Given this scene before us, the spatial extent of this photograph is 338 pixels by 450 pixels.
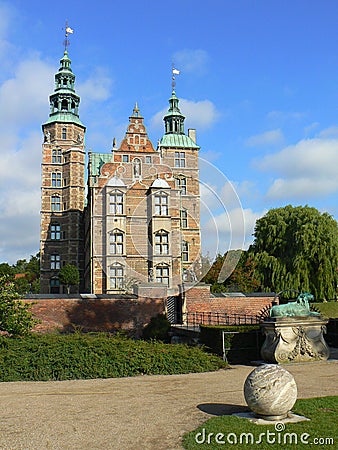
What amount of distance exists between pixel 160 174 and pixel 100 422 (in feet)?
77.5

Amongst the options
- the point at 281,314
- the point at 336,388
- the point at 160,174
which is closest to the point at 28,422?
the point at 336,388

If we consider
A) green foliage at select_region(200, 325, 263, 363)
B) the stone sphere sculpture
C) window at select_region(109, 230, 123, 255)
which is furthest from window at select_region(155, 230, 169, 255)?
the stone sphere sculpture

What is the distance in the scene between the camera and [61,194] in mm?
40562

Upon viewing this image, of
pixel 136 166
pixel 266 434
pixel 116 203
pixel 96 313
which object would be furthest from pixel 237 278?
pixel 266 434

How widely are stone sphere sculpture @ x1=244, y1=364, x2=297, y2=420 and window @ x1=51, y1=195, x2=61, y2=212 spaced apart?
3531 centimetres

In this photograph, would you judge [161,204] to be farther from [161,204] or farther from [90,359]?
[90,359]

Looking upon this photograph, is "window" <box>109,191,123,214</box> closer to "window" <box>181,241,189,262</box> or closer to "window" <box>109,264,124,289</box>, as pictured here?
"window" <box>109,264,124,289</box>

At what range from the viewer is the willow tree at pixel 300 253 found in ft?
106

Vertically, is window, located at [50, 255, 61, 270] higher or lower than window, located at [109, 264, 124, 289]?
higher

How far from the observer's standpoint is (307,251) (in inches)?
1300

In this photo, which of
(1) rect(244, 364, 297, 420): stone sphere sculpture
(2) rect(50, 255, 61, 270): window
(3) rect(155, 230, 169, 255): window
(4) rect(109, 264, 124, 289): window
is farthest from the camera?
(2) rect(50, 255, 61, 270): window

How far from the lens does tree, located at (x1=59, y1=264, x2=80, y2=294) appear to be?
115ft

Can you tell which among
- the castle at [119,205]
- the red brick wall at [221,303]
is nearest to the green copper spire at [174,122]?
the castle at [119,205]

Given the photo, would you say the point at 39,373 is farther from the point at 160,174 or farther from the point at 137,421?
the point at 160,174
